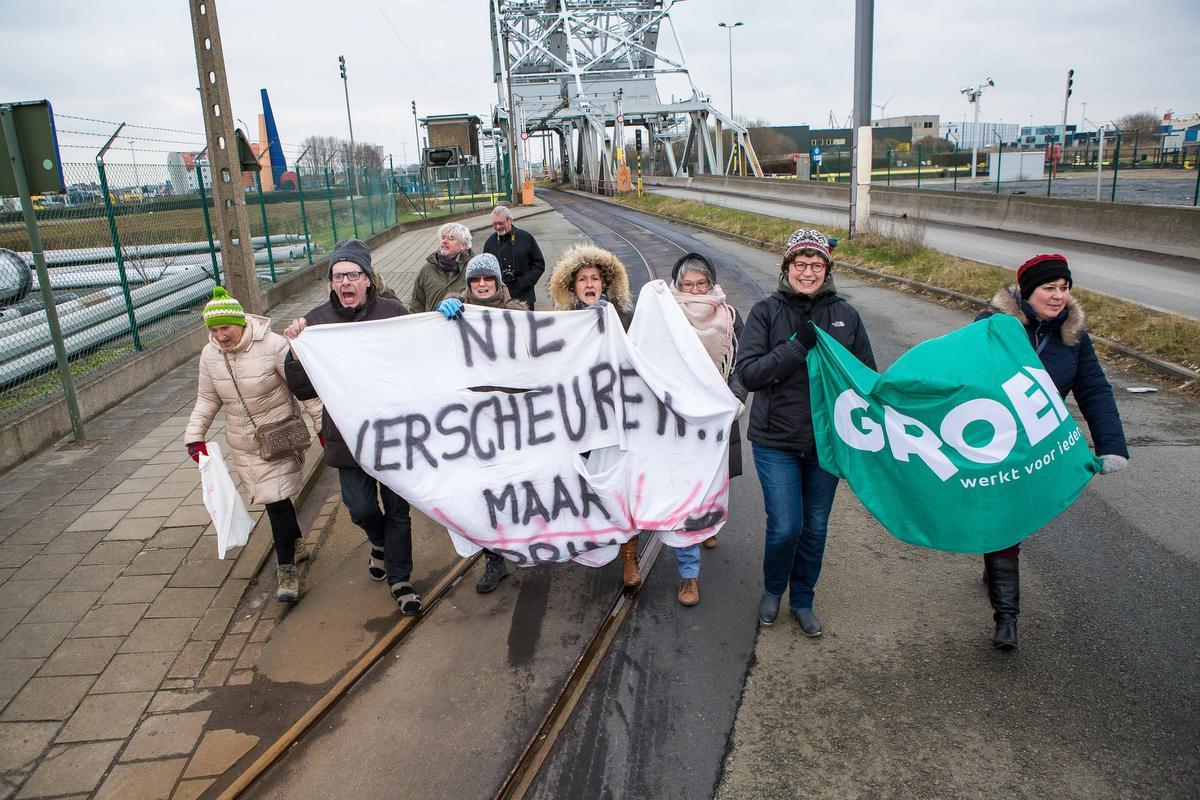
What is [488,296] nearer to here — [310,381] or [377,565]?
[310,381]

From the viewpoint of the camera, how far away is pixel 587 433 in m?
4.79

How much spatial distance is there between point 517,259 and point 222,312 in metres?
4.45

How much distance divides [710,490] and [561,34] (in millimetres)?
84466

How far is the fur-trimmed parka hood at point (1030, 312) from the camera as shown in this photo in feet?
13.1

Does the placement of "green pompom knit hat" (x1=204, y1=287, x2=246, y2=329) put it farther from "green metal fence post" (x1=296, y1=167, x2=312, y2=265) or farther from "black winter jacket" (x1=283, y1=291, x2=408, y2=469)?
"green metal fence post" (x1=296, y1=167, x2=312, y2=265)

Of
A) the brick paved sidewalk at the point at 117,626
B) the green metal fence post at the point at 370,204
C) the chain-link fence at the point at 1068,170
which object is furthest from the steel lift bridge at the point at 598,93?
the brick paved sidewalk at the point at 117,626

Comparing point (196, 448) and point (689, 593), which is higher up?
point (196, 448)

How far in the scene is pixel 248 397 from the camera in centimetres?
484

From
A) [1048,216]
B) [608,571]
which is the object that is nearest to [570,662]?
[608,571]

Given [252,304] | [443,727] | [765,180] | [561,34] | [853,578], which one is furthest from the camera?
[561,34]

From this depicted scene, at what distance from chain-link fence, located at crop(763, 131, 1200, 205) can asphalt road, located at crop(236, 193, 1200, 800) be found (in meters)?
19.3

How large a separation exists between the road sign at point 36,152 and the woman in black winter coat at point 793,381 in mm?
6409

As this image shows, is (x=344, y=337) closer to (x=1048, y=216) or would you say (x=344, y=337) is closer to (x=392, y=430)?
(x=392, y=430)

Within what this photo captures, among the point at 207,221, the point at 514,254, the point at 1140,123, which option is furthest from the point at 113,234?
the point at 1140,123
